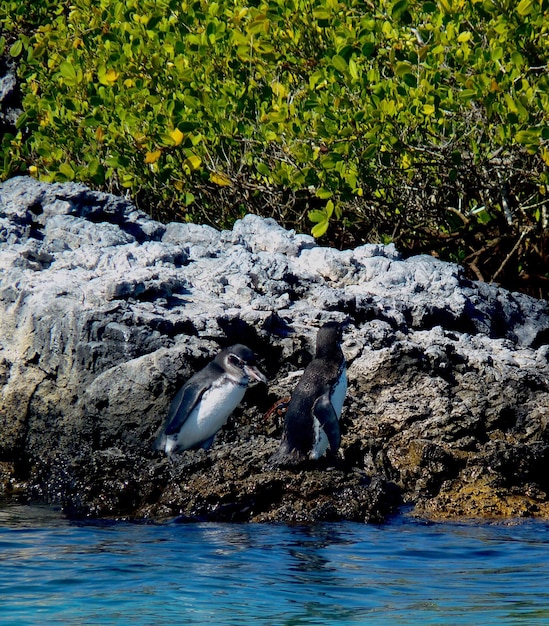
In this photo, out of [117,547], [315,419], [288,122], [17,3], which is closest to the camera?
[117,547]

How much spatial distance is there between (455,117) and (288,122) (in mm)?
1452

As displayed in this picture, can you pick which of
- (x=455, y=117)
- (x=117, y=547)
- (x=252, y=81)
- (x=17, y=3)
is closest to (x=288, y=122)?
(x=252, y=81)

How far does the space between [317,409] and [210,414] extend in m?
0.69

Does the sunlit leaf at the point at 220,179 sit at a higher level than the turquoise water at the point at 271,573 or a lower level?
higher

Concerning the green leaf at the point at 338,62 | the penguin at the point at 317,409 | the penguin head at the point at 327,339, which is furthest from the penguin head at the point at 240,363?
the green leaf at the point at 338,62

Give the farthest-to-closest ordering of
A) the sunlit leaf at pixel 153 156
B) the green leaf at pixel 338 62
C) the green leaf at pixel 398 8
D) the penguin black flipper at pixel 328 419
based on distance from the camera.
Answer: the sunlit leaf at pixel 153 156
the green leaf at pixel 338 62
the green leaf at pixel 398 8
the penguin black flipper at pixel 328 419

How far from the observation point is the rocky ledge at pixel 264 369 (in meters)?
6.07

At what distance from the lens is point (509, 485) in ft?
20.2

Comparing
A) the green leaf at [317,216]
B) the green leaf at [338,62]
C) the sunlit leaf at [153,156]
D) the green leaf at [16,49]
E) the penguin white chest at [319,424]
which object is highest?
the green leaf at [16,49]

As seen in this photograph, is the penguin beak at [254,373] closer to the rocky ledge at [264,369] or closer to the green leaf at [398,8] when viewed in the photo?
the rocky ledge at [264,369]

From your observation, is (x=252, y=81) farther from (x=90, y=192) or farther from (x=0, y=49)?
(x=0, y=49)

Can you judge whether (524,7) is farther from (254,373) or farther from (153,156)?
(153,156)

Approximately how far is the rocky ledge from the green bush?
991mm

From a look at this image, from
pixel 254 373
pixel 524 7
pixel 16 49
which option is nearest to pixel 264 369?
pixel 254 373
